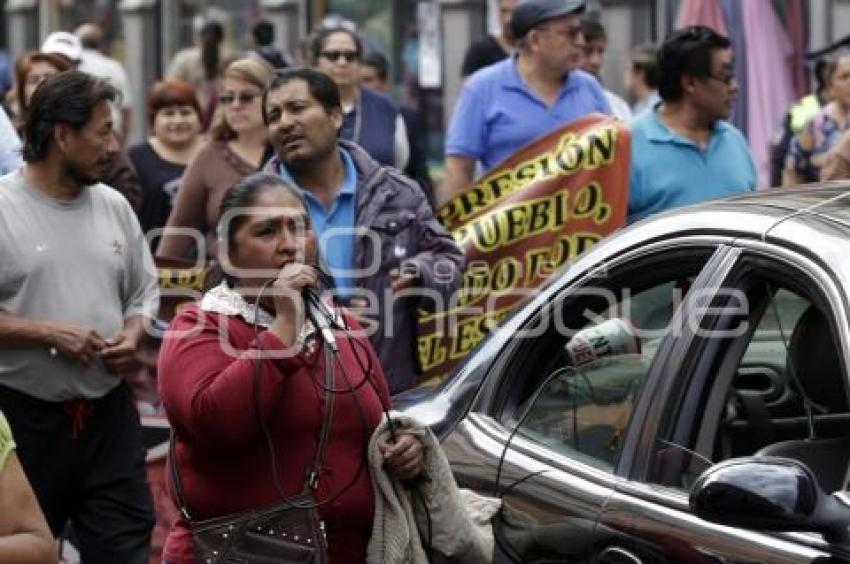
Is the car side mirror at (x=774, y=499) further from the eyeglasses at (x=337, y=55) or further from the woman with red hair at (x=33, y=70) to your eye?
the eyeglasses at (x=337, y=55)

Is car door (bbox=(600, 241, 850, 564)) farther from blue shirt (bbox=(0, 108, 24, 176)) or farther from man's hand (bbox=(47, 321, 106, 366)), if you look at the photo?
blue shirt (bbox=(0, 108, 24, 176))

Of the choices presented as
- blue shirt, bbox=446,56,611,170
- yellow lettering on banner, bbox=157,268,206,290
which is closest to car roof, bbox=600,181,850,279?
yellow lettering on banner, bbox=157,268,206,290

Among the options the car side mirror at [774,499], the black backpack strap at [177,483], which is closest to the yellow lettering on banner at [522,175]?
the black backpack strap at [177,483]

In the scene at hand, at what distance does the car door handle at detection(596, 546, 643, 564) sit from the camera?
5246 mm

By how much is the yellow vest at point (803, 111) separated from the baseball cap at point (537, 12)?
10.4 ft

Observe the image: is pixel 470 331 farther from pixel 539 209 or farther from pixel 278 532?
pixel 278 532

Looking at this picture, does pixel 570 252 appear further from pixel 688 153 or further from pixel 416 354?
pixel 416 354

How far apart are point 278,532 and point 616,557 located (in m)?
0.86

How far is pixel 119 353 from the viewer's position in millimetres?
7652

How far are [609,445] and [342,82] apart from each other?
554cm

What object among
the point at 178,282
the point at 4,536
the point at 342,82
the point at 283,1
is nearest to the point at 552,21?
the point at 342,82

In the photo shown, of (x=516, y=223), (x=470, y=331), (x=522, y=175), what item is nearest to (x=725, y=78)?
(x=522, y=175)

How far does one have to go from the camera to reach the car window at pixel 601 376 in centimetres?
559

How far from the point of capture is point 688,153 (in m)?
9.34
